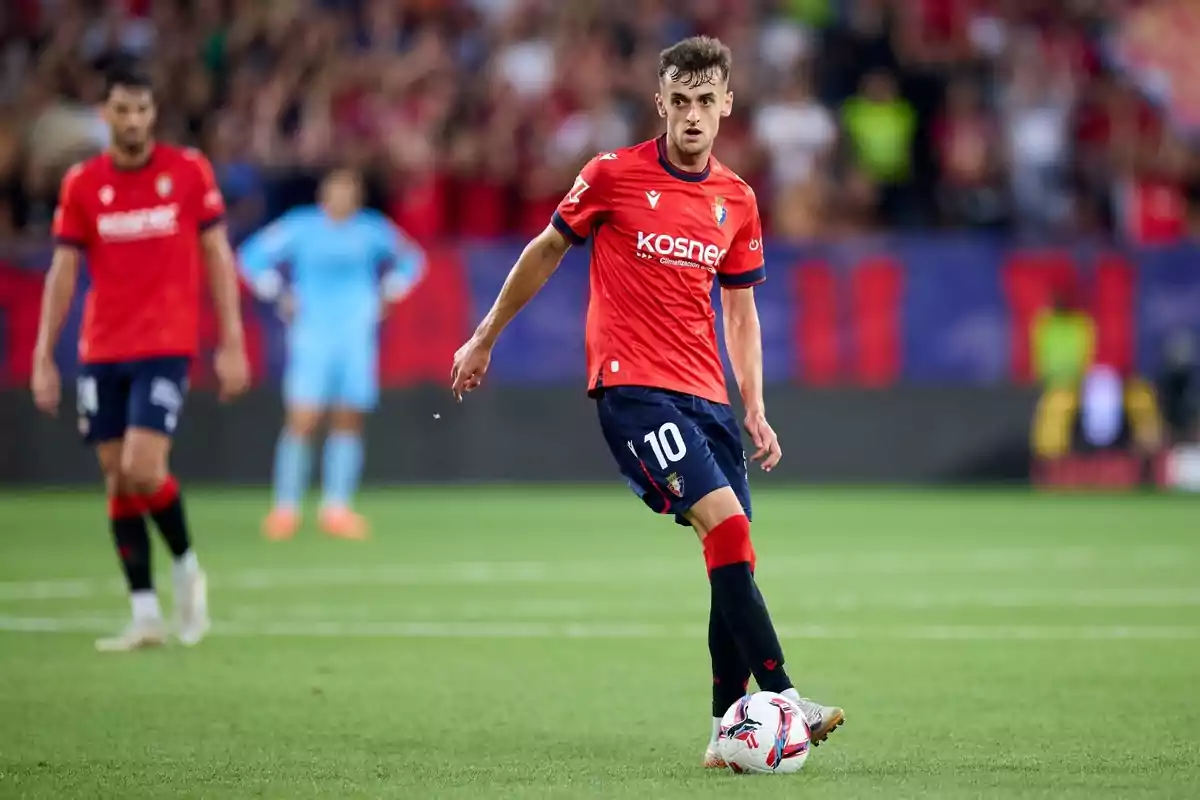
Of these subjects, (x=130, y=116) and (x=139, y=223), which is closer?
(x=130, y=116)

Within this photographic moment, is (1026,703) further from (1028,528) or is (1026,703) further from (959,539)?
(1028,528)

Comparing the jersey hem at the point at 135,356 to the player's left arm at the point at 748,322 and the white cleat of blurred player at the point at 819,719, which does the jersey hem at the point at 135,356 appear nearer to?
the player's left arm at the point at 748,322

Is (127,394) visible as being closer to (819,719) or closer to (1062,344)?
(819,719)

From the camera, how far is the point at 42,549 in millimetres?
15039

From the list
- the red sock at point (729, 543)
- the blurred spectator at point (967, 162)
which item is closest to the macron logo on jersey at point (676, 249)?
the red sock at point (729, 543)

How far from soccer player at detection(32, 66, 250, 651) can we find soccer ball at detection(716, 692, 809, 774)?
13.5 ft

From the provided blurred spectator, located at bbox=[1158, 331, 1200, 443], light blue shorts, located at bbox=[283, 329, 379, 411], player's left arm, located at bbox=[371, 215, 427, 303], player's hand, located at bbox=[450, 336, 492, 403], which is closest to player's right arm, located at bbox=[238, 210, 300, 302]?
light blue shorts, located at bbox=[283, 329, 379, 411]

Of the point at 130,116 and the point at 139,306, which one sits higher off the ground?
the point at 130,116

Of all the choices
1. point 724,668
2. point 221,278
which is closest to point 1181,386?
point 221,278

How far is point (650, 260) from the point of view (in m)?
6.98

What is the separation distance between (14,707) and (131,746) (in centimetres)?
114

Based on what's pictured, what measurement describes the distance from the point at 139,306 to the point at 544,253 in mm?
3606

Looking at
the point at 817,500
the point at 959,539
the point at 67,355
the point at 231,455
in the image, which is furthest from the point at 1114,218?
the point at 67,355

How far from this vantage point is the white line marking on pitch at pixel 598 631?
410 inches
